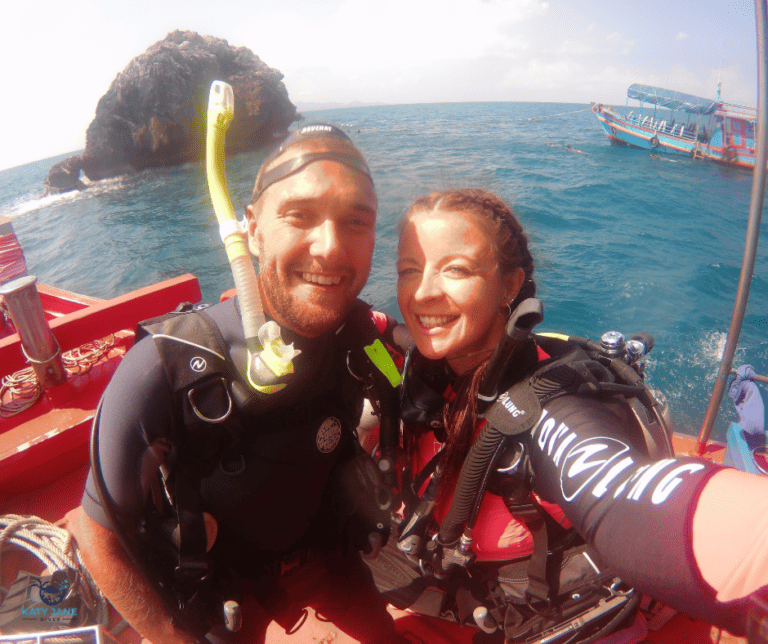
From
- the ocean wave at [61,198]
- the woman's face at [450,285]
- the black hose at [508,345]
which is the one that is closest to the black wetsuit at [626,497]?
the black hose at [508,345]

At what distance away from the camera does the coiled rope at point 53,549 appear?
7.80 feet

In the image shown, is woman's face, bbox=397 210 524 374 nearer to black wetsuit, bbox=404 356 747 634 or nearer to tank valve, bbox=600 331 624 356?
black wetsuit, bbox=404 356 747 634

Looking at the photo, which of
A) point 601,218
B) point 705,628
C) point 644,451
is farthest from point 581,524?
point 601,218

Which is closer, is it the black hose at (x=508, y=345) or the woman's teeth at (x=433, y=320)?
the black hose at (x=508, y=345)

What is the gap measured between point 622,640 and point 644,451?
1268 millimetres

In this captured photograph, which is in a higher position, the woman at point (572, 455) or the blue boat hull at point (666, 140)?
the blue boat hull at point (666, 140)

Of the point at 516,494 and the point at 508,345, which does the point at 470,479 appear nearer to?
the point at 516,494

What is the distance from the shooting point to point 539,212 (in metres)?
17.1

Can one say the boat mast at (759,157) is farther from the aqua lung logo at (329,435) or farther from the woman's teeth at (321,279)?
the aqua lung logo at (329,435)

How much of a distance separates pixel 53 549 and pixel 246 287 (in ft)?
8.47

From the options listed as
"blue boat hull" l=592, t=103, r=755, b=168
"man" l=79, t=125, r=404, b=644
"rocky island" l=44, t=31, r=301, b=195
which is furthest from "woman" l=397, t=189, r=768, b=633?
"rocky island" l=44, t=31, r=301, b=195

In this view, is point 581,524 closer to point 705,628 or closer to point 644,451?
point 644,451

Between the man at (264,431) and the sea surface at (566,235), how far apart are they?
2.91 feet

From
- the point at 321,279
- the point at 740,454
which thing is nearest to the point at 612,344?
the point at 321,279
